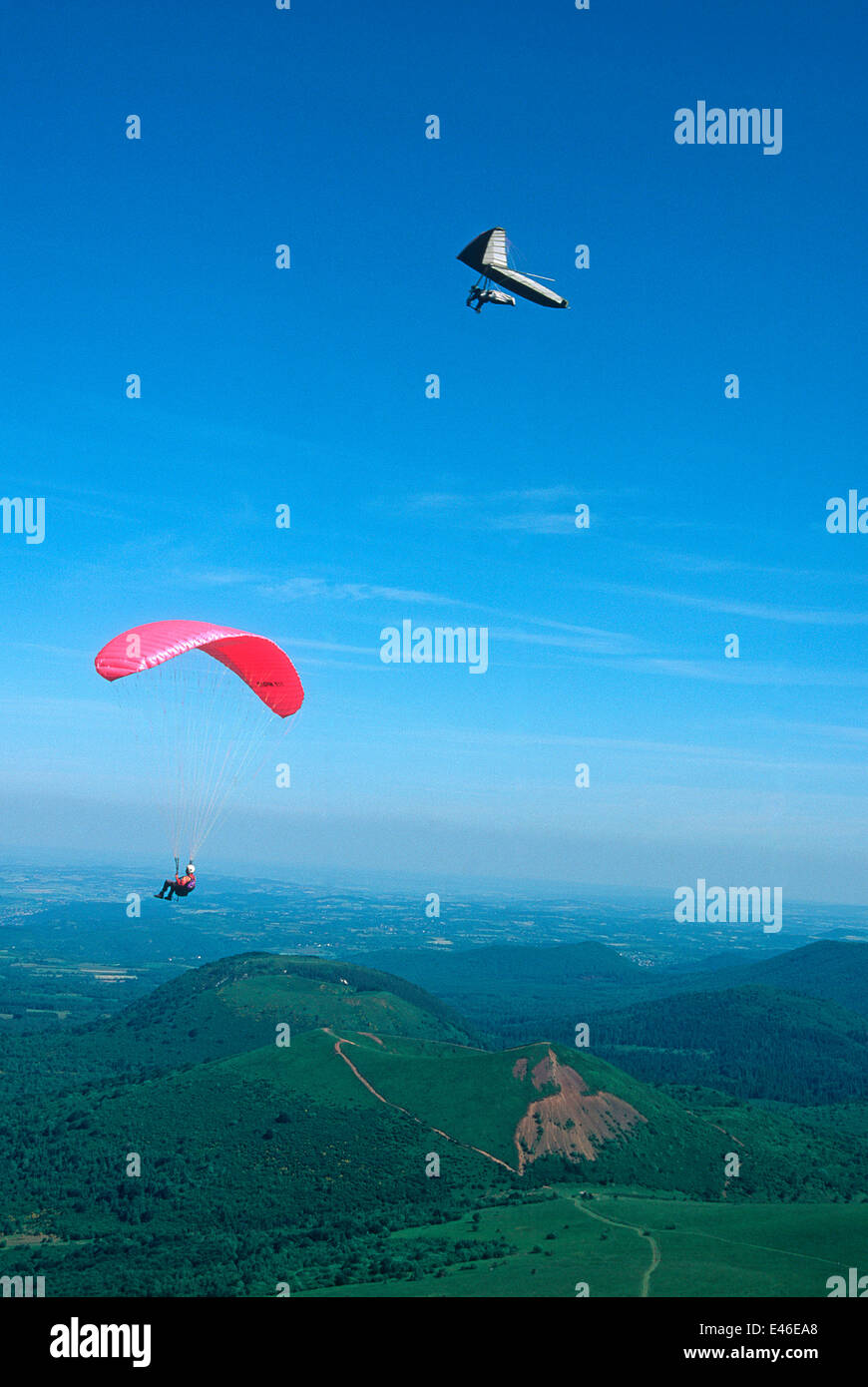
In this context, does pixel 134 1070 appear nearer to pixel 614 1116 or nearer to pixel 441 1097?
pixel 441 1097

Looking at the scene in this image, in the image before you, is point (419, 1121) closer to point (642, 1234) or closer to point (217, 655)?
point (642, 1234)

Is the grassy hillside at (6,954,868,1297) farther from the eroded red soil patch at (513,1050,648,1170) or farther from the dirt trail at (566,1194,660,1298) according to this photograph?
the dirt trail at (566,1194,660,1298)

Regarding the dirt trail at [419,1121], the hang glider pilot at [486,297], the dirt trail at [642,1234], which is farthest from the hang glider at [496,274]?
the dirt trail at [419,1121]

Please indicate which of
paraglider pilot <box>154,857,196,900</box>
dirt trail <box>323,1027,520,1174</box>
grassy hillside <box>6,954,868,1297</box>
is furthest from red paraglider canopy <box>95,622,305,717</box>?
dirt trail <box>323,1027,520,1174</box>

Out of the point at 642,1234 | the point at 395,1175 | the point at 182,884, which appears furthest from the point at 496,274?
the point at 395,1175

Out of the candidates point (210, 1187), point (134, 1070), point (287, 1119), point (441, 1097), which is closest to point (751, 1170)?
point (441, 1097)

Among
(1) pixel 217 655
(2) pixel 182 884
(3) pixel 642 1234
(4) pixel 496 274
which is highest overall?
(4) pixel 496 274
